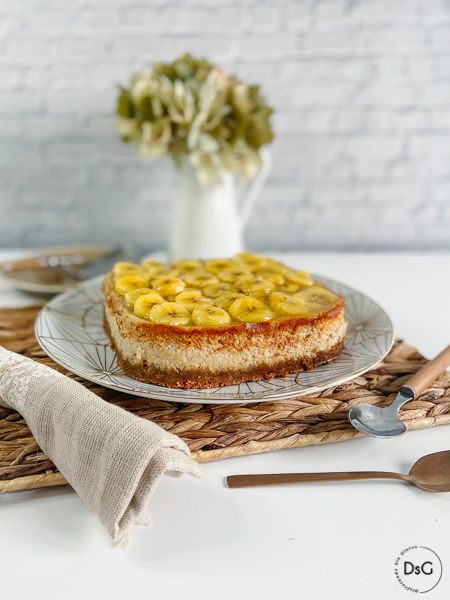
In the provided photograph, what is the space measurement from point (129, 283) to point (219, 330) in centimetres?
28

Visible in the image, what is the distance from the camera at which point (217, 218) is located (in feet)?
5.68

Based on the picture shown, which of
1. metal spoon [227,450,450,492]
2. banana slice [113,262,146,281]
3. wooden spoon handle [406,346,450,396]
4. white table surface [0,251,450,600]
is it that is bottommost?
white table surface [0,251,450,600]

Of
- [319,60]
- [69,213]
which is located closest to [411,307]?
[319,60]

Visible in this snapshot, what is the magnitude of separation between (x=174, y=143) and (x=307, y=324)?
2.81 ft

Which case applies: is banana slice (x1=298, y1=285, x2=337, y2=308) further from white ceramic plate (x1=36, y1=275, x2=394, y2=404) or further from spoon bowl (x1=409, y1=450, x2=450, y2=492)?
spoon bowl (x1=409, y1=450, x2=450, y2=492)

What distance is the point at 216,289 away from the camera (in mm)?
1114

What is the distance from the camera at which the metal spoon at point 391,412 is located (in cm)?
89

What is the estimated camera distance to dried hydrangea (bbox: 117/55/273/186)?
5.12 ft

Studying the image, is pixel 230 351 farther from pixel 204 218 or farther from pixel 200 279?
pixel 204 218

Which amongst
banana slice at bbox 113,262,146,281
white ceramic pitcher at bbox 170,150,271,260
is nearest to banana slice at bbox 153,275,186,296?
banana slice at bbox 113,262,146,281

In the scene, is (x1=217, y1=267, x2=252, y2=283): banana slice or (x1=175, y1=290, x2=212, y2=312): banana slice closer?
(x1=175, y1=290, x2=212, y2=312): banana slice

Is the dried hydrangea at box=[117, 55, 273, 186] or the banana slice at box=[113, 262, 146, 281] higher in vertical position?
the dried hydrangea at box=[117, 55, 273, 186]

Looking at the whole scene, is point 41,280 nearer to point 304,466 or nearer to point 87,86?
point 87,86

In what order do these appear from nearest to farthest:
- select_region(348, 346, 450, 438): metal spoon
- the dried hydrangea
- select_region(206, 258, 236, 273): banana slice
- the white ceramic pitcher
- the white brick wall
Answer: select_region(348, 346, 450, 438): metal spoon → select_region(206, 258, 236, 273): banana slice → the dried hydrangea → the white ceramic pitcher → the white brick wall
